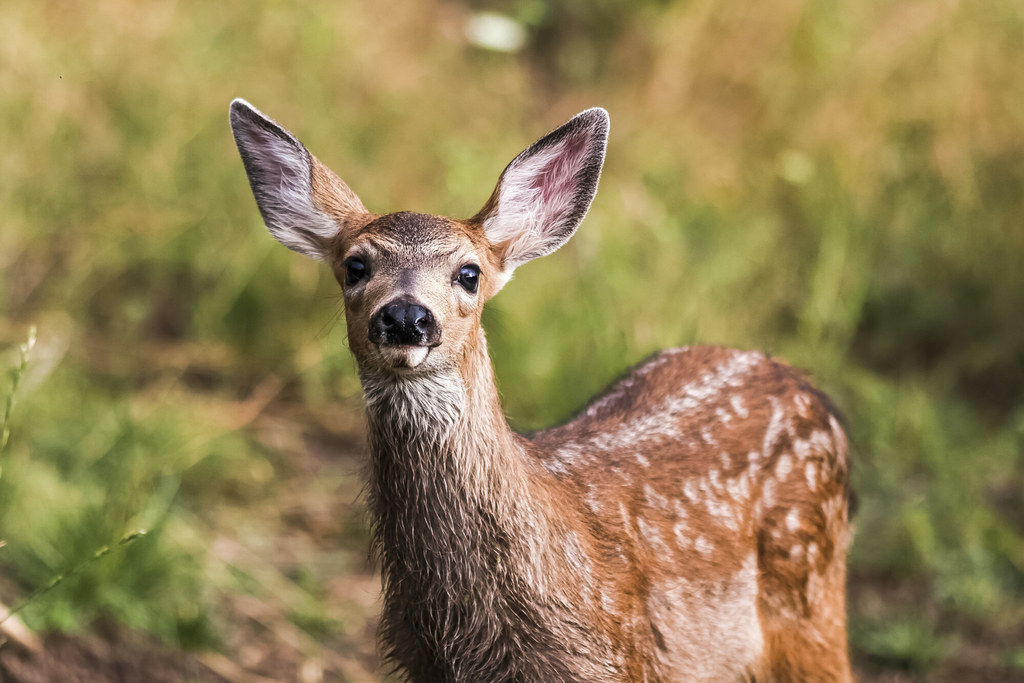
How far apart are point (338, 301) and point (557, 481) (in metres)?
2.08

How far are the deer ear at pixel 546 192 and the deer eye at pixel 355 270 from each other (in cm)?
49

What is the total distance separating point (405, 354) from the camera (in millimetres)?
3193

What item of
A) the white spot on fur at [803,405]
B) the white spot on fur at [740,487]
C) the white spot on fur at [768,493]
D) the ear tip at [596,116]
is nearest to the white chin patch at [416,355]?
the ear tip at [596,116]

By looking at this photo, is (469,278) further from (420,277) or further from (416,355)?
(416,355)

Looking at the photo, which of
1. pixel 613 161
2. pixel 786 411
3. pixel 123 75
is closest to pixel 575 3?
pixel 613 161

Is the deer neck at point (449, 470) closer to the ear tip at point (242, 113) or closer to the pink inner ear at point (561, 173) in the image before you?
the pink inner ear at point (561, 173)

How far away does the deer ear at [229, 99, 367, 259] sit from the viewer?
3.92 meters

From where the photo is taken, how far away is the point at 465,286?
138 inches

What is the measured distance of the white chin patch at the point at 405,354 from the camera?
3.19 m

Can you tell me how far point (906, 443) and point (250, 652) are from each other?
3450 millimetres

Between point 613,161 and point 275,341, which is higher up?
point 613,161

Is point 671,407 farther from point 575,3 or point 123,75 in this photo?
point 575,3

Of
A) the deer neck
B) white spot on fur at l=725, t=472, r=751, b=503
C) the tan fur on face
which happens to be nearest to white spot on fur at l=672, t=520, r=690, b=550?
white spot on fur at l=725, t=472, r=751, b=503

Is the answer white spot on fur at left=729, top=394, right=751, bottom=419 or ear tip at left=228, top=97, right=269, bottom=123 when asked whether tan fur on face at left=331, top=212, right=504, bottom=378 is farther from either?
white spot on fur at left=729, top=394, right=751, bottom=419
